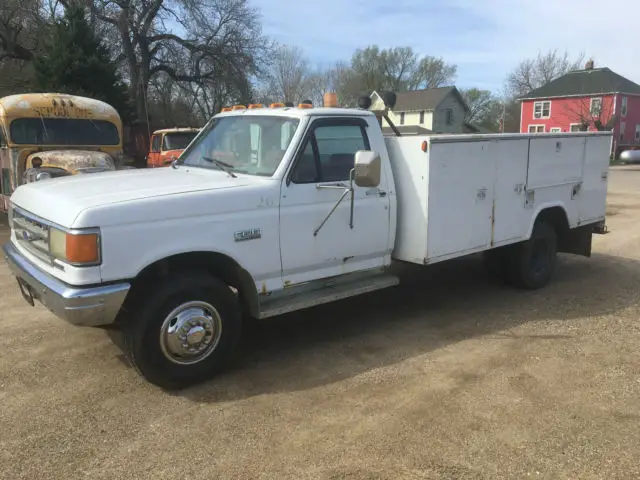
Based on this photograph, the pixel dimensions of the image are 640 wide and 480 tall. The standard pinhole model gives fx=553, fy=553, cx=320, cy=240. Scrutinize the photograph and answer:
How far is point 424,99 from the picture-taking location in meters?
52.2

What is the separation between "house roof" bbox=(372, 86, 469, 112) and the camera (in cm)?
5081

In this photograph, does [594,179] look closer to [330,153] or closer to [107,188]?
[330,153]

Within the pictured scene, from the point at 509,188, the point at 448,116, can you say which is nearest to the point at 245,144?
the point at 509,188

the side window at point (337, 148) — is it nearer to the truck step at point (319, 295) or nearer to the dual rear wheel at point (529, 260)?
the truck step at point (319, 295)

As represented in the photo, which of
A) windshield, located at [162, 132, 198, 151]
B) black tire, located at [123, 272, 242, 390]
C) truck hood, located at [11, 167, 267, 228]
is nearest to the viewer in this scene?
truck hood, located at [11, 167, 267, 228]

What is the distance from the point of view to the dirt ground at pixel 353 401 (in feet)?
10.6

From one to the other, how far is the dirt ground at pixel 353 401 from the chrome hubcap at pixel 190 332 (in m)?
0.28

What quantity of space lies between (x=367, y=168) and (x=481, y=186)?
6.27 feet

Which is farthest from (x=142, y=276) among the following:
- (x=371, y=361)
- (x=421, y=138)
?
(x=421, y=138)

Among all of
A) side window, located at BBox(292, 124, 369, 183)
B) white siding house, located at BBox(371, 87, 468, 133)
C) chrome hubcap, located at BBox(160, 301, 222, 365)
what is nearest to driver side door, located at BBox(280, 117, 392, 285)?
side window, located at BBox(292, 124, 369, 183)

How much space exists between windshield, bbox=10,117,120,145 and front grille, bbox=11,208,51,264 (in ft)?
20.9

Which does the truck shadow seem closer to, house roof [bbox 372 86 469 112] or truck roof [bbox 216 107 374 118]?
truck roof [bbox 216 107 374 118]

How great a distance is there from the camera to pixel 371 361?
463 cm

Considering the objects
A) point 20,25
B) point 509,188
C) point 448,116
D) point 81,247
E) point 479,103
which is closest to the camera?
point 81,247
